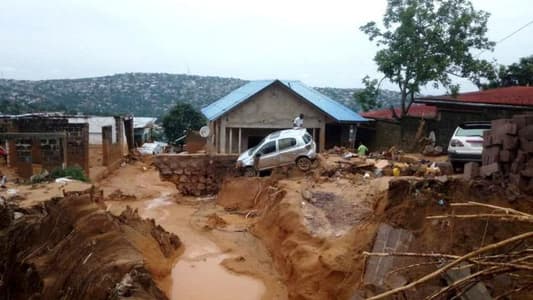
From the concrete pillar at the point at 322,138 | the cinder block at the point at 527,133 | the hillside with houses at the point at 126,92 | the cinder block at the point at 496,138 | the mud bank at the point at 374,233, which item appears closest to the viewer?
the mud bank at the point at 374,233

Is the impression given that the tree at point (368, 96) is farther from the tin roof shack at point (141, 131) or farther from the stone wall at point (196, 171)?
the tin roof shack at point (141, 131)

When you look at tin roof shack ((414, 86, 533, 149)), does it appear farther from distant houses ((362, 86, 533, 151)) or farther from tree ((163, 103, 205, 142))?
tree ((163, 103, 205, 142))

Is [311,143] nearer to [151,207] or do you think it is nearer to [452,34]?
[151,207]

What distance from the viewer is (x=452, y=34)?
20.3 m

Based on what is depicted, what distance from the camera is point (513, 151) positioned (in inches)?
292

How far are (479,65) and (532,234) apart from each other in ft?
69.1

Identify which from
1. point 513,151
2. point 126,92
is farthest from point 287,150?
point 126,92

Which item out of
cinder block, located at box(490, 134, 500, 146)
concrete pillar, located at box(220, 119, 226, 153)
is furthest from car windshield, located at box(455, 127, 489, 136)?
concrete pillar, located at box(220, 119, 226, 153)

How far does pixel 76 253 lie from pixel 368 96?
659 inches

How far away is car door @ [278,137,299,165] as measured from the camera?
1711 centimetres

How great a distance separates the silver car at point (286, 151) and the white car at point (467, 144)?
5541mm

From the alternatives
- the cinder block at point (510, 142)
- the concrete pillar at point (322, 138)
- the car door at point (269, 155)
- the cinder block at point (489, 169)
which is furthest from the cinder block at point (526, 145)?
the concrete pillar at point (322, 138)

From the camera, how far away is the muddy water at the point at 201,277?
10328mm

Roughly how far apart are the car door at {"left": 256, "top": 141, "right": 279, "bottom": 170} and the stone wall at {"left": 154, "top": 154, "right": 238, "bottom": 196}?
7.04 ft
